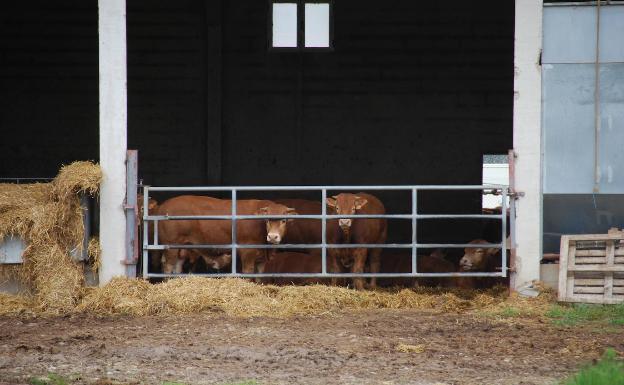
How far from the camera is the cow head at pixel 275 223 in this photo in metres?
12.7

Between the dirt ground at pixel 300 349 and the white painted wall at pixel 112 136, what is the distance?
4.23 ft

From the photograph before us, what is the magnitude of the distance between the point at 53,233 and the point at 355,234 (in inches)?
169

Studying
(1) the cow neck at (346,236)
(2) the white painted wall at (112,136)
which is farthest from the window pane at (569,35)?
(2) the white painted wall at (112,136)

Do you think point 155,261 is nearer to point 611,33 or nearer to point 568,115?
point 568,115

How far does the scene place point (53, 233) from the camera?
11.7m

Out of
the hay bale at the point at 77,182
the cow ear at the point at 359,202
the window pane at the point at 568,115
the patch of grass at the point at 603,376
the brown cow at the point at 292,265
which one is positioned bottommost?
the brown cow at the point at 292,265

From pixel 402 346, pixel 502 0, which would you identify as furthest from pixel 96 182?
pixel 502 0

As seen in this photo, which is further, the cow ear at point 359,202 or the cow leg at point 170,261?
the cow leg at point 170,261

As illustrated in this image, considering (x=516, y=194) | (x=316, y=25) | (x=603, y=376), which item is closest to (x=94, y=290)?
(x=516, y=194)

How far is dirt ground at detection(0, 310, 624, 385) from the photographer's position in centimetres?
772

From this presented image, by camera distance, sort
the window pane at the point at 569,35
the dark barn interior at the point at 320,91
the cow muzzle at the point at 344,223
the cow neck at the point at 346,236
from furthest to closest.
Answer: the dark barn interior at the point at 320,91, the cow neck at the point at 346,236, the cow muzzle at the point at 344,223, the window pane at the point at 569,35

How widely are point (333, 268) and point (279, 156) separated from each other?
6.34m

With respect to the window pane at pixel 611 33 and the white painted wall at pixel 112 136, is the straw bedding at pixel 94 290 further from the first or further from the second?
the window pane at pixel 611 33

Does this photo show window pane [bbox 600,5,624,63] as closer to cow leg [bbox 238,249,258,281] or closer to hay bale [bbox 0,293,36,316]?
cow leg [bbox 238,249,258,281]
